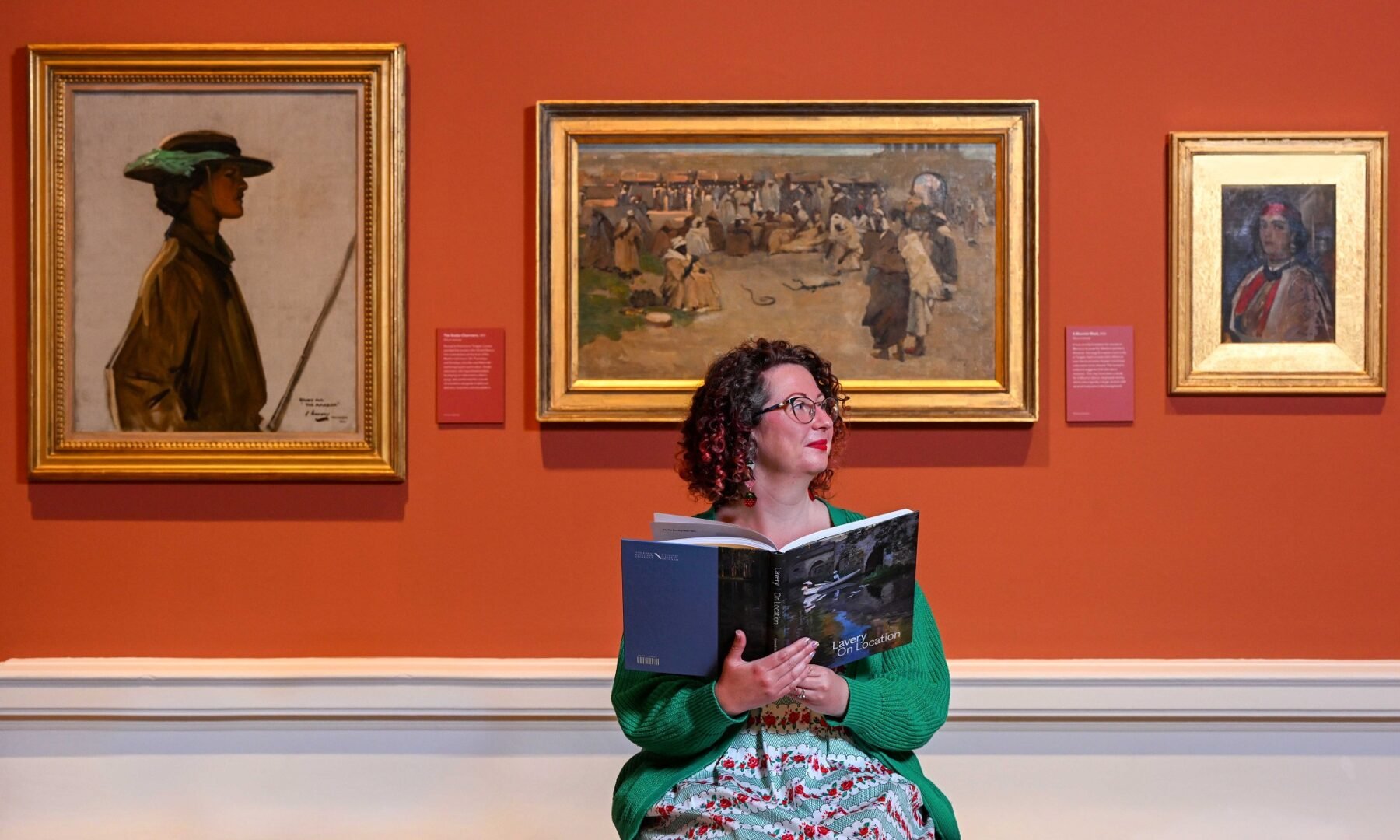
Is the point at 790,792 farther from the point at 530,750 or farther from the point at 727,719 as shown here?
the point at 530,750

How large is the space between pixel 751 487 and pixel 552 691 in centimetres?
150

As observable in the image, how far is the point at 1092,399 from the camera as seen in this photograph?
3.67 m

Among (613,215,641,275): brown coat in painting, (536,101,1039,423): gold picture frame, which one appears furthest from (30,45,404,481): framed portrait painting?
(613,215,641,275): brown coat in painting

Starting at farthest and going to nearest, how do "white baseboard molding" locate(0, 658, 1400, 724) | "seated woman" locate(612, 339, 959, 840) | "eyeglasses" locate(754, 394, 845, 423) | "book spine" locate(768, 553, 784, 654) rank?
"white baseboard molding" locate(0, 658, 1400, 724) < "eyeglasses" locate(754, 394, 845, 423) < "seated woman" locate(612, 339, 959, 840) < "book spine" locate(768, 553, 784, 654)

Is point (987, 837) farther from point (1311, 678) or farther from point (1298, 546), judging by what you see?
point (1298, 546)

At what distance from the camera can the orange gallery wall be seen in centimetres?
368

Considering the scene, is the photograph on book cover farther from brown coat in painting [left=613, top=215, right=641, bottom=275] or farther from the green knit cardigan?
brown coat in painting [left=613, top=215, right=641, bottom=275]

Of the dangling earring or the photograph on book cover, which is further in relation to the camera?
the dangling earring

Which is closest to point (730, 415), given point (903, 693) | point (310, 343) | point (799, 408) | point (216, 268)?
point (799, 408)

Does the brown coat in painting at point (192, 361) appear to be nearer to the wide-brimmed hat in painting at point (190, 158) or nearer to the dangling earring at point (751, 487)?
the wide-brimmed hat in painting at point (190, 158)

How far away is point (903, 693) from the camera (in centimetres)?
236

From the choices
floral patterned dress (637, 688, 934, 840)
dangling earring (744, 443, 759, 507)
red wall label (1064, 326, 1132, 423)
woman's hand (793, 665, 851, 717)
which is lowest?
floral patterned dress (637, 688, 934, 840)

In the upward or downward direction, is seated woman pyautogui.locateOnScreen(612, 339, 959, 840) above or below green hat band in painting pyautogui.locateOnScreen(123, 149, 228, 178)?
below

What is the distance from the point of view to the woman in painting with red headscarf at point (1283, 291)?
143 inches
